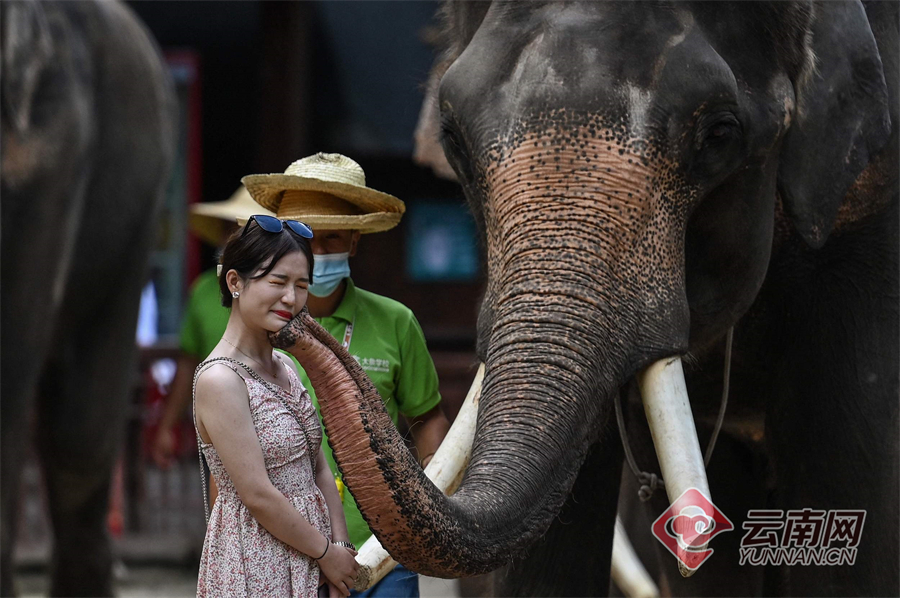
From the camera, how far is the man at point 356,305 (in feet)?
9.87

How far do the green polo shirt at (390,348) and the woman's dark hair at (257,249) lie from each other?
0.80 metres

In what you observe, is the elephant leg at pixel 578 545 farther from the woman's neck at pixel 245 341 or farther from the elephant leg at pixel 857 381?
the woman's neck at pixel 245 341

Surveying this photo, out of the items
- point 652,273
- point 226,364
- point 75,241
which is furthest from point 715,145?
point 75,241

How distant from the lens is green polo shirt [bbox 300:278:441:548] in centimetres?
305

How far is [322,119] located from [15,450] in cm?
538

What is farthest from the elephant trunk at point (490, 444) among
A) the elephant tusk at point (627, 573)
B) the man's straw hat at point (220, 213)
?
the man's straw hat at point (220, 213)

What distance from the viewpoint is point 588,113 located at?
109 inches

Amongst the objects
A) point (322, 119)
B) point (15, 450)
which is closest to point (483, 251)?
point (15, 450)

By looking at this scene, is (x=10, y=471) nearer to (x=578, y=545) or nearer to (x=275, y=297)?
(x=578, y=545)

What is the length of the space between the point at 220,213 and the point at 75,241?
1418 millimetres

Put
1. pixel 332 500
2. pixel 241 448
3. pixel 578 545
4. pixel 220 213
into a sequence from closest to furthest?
pixel 241 448, pixel 332 500, pixel 578 545, pixel 220 213

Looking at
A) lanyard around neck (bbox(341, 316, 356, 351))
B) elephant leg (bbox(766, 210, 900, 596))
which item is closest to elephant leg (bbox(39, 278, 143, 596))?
lanyard around neck (bbox(341, 316, 356, 351))

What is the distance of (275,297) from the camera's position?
7.25ft

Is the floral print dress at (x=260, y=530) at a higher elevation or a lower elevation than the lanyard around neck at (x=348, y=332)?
higher
